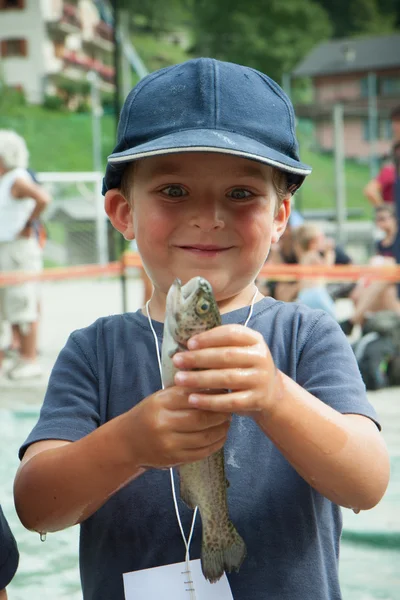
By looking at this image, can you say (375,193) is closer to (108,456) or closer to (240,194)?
(240,194)

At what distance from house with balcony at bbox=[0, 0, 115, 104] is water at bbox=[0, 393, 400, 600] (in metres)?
43.6

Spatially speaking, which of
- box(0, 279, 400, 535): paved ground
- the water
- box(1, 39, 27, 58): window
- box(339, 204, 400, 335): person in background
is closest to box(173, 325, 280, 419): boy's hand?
the water

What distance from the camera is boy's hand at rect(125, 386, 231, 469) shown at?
44.5 inches

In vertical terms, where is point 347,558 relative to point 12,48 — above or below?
below

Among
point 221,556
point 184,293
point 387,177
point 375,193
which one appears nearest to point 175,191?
point 184,293

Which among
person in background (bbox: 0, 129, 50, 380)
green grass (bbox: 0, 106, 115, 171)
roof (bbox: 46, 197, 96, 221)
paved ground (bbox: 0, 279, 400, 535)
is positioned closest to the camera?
paved ground (bbox: 0, 279, 400, 535)

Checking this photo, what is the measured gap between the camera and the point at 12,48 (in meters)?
47.8

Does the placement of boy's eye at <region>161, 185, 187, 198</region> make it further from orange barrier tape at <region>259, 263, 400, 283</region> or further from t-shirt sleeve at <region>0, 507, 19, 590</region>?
orange barrier tape at <region>259, 263, 400, 283</region>

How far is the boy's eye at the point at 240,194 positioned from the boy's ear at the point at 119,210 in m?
0.24

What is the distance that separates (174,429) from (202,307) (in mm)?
204

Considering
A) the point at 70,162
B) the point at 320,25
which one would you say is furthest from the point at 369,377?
the point at 320,25

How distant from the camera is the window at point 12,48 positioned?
47.6 meters

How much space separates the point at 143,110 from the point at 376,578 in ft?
5.91

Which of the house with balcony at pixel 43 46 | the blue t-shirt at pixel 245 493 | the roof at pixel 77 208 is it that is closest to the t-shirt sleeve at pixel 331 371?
the blue t-shirt at pixel 245 493
